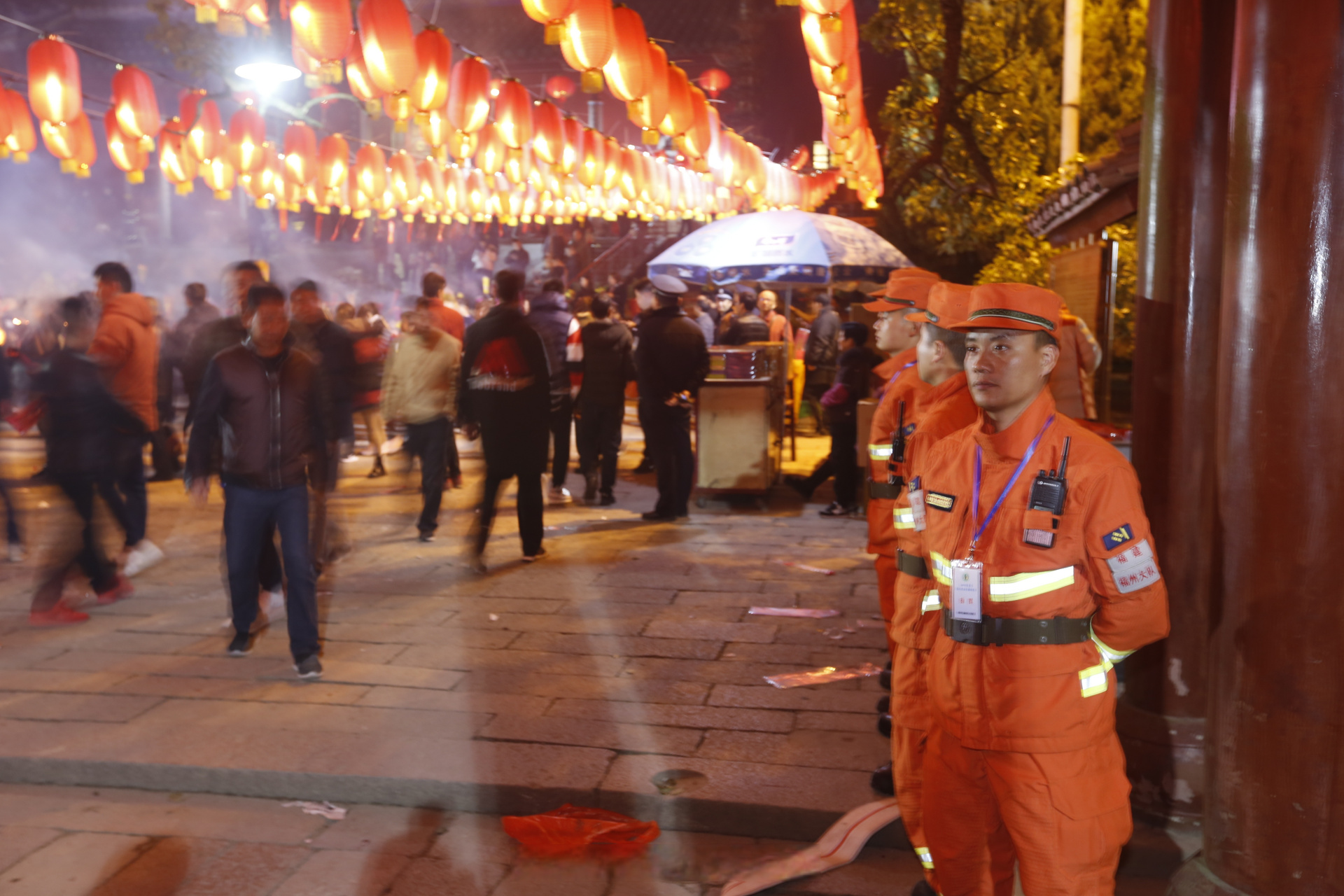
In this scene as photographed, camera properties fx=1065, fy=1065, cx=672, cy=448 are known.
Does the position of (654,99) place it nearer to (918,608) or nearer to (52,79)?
(52,79)

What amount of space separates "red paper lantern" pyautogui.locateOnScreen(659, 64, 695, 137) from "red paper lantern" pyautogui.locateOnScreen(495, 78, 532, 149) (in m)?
1.95

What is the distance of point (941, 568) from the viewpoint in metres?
2.66

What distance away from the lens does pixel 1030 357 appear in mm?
2576

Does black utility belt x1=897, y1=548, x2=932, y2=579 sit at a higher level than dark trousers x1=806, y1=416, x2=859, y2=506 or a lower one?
higher

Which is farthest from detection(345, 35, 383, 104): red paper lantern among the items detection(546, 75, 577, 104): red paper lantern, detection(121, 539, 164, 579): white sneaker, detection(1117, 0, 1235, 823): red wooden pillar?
detection(546, 75, 577, 104): red paper lantern

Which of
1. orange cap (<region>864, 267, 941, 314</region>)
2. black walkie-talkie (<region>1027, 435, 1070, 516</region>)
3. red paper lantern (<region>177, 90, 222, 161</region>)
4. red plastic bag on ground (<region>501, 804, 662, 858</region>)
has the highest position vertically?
red paper lantern (<region>177, 90, 222, 161</region>)

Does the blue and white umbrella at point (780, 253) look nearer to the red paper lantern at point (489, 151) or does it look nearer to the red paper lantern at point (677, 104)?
the red paper lantern at point (677, 104)

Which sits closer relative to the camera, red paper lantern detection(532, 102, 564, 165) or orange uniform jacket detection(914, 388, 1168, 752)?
orange uniform jacket detection(914, 388, 1168, 752)

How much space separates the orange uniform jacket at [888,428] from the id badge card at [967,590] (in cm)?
129

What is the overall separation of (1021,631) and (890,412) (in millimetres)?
1573

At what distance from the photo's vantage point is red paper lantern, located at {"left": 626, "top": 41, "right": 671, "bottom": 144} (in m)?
9.17

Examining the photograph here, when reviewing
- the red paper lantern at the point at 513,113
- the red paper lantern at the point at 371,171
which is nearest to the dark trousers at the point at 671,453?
the red paper lantern at the point at 513,113

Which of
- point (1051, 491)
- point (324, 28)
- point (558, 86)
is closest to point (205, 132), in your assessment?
point (324, 28)

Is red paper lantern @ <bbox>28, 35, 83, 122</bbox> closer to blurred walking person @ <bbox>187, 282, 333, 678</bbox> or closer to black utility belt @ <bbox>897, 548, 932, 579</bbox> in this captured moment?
blurred walking person @ <bbox>187, 282, 333, 678</bbox>
